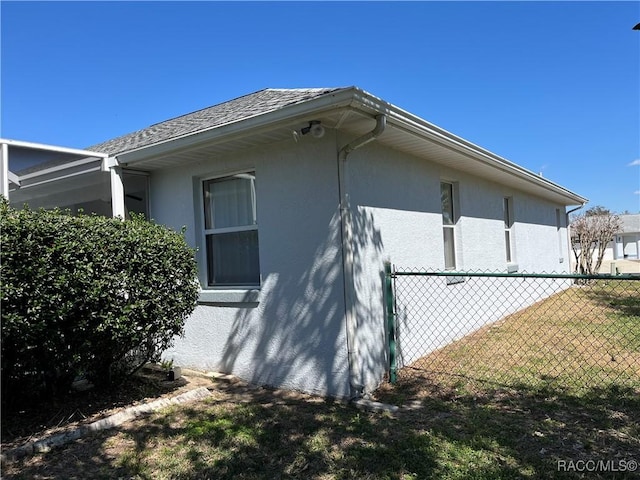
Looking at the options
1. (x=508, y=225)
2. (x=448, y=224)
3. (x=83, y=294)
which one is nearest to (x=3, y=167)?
(x=83, y=294)

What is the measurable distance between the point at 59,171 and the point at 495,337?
24.4 ft

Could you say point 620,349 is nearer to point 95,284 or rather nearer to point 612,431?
point 612,431

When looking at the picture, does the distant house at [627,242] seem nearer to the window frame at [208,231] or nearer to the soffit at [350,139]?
the soffit at [350,139]

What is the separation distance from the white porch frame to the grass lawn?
8.96 feet

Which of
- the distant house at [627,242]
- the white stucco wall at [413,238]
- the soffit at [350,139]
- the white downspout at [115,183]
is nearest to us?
the soffit at [350,139]

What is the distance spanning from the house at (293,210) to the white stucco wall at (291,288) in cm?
1

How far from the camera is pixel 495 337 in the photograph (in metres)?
7.05

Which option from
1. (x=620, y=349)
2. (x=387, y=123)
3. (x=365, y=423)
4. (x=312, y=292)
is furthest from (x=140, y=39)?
(x=620, y=349)

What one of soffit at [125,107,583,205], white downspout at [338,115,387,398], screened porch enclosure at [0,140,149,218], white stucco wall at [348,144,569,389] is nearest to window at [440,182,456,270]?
white stucco wall at [348,144,569,389]

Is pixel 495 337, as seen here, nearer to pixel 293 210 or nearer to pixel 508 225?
pixel 508 225

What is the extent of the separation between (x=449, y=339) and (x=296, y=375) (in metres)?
2.98

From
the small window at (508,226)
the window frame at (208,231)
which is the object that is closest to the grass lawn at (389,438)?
the window frame at (208,231)

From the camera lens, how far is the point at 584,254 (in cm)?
1948

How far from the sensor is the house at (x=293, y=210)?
4625 millimetres
